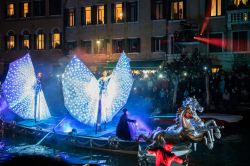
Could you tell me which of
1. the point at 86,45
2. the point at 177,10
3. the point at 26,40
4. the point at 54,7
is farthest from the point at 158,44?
the point at 26,40

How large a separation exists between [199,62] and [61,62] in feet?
64.7

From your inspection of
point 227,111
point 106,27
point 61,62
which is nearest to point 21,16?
point 61,62

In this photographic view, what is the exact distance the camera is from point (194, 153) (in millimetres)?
14391

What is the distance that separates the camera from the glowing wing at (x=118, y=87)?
16.6m

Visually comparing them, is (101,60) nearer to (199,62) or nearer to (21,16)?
(21,16)

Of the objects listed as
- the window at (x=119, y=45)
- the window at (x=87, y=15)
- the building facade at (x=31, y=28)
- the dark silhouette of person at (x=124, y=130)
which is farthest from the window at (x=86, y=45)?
the dark silhouette of person at (x=124, y=130)

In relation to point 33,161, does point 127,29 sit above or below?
above

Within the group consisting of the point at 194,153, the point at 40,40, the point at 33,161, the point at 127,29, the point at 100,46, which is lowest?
the point at 194,153

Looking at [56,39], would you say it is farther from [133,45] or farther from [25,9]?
[133,45]

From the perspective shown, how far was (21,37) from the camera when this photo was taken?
4238cm

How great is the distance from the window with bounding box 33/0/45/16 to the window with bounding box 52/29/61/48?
265 centimetres

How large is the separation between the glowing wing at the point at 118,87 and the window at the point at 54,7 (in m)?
25.4

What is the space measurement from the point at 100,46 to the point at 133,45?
11.3ft

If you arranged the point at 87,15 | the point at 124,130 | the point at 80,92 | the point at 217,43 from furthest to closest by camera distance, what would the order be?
the point at 87,15
the point at 217,43
the point at 80,92
the point at 124,130
